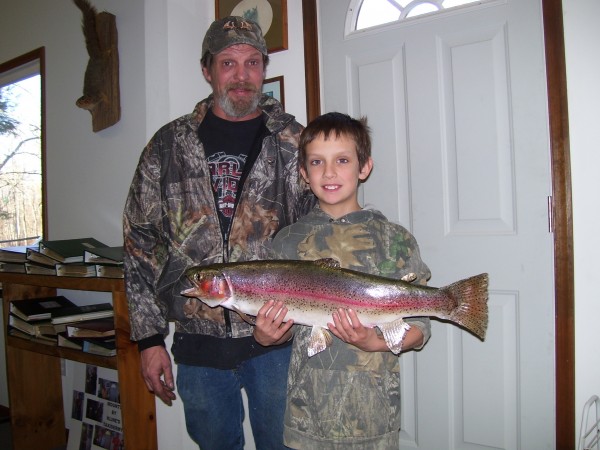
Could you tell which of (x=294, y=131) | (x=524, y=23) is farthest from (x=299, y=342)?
(x=524, y=23)

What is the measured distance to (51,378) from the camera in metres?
3.10

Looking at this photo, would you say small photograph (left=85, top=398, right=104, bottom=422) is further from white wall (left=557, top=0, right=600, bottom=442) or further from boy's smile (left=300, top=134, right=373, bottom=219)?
white wall (left=557, top=0, right=600, bottom=442)

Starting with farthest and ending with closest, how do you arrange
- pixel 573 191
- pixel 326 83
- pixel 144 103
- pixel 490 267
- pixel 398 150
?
pixel 144 103 < pixel 326 83 < pixel 398 150 < pixel 490 267 < pixel 573 191

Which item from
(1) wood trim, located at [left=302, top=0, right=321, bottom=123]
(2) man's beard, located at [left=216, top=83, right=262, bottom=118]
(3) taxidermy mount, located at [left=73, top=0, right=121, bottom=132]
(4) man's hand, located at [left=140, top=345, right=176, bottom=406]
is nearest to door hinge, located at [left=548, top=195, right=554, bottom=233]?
(1) wood trim, located at [left=302, top=0, right=321, bottom=123]

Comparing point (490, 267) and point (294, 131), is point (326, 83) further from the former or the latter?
point (490, 267)

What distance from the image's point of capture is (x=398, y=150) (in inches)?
86.8

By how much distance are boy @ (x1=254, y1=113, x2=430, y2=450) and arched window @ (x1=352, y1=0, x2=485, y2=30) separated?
1.00 meters

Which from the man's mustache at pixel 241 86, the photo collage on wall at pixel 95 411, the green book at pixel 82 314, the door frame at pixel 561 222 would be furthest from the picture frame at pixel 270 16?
the photo collage on wall at pixel 95 411

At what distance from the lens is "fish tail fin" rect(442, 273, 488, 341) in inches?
51.3

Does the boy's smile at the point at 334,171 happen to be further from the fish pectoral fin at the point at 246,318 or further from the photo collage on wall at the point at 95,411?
the photo collage on wall at the point at 95,411

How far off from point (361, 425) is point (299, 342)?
0.34m

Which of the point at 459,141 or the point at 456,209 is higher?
the point at 459,141

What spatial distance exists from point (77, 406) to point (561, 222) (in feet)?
10.6

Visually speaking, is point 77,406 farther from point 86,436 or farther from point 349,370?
point 349,370
